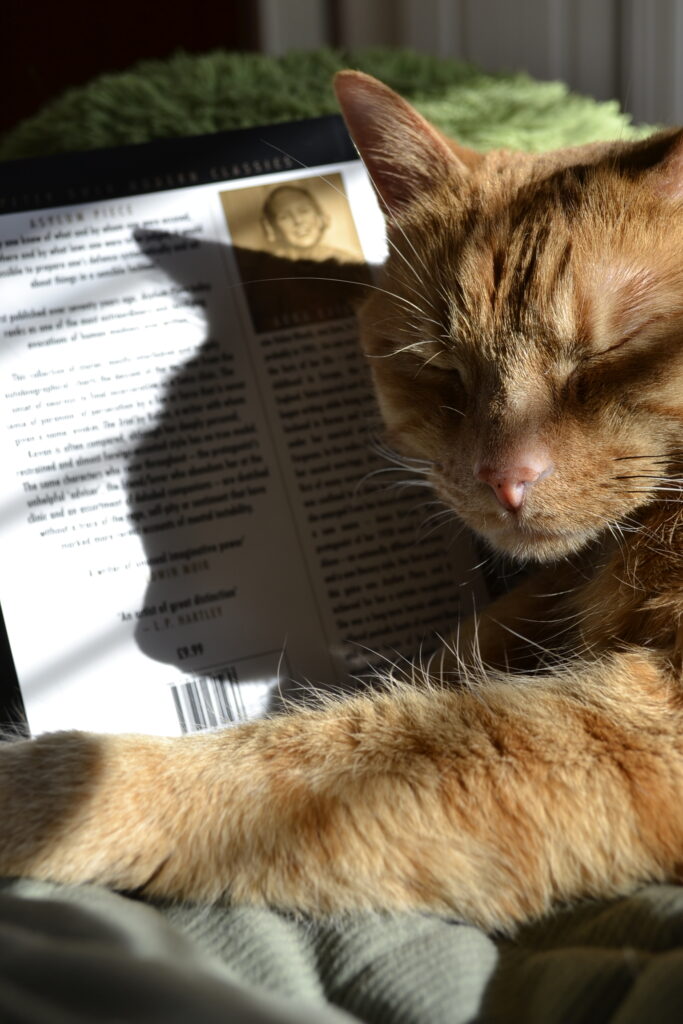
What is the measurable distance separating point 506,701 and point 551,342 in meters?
0.37

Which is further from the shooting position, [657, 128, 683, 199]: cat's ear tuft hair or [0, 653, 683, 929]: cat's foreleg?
[657, 128, 683, 199]: cat's ear tuft hair

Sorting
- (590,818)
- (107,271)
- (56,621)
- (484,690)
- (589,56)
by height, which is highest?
(589,56)

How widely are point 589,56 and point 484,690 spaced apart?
6.24ft

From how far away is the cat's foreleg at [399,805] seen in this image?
0.82 metres

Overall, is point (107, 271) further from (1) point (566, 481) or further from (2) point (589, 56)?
(2) point (589, 56)

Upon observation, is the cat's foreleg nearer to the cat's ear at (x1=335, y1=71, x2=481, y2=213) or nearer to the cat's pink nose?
the cat's pink nose

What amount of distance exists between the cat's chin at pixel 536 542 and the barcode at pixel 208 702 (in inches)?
14.5

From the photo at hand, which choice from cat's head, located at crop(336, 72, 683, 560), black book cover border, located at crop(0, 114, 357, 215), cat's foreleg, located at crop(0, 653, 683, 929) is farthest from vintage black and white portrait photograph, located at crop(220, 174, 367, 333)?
cat's foreleg, located at crop(0, 653, 683, 929)

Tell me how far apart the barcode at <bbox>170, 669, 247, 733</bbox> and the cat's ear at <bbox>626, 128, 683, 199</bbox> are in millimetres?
750

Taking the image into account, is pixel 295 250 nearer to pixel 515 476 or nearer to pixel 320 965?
pixel 515 476

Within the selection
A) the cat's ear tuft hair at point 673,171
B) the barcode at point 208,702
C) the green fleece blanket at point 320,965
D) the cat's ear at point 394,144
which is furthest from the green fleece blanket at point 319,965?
the cat's ear at point 394,144

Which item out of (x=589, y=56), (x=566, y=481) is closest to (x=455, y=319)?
(x=566, y=481)

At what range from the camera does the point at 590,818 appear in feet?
2.69

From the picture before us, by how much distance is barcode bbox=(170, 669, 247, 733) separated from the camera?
1127 mm
